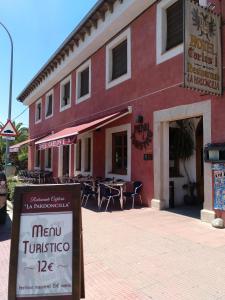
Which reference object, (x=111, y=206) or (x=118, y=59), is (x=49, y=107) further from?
(x=111, y=206)

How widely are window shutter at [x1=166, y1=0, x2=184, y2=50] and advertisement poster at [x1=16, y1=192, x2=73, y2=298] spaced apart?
7.36m

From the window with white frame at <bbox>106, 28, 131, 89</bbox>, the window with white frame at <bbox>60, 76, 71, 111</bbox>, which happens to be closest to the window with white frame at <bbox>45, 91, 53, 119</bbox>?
the window with white frame at <bbox>60, 76, 71, 111</bbox>

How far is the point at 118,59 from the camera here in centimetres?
1277

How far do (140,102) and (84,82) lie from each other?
617 centimetres

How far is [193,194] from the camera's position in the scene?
10750 millimetres

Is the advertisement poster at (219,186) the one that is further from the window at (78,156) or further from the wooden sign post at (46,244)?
the window at (78,156)

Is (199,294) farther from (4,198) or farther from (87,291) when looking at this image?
(4,198)

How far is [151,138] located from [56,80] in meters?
11.1

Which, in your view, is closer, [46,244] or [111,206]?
[46,244]

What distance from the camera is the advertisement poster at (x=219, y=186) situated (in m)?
7.50

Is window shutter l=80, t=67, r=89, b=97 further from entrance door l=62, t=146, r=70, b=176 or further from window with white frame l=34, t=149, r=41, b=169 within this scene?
window with white frame l=34, t=149, r=41, b=169

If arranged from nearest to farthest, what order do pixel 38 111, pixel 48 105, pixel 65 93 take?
pixel 65 93 < pixel 48 105 < pixel 38 111

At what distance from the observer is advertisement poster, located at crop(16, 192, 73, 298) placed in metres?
3.25

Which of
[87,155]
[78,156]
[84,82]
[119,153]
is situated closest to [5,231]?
[119,153]
